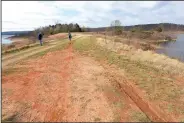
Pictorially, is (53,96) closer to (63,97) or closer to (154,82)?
(63,97)

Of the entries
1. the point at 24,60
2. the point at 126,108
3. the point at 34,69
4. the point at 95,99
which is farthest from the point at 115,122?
the point at 24,60

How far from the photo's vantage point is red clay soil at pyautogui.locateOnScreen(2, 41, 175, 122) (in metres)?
8.95

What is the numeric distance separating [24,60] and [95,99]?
8163mm

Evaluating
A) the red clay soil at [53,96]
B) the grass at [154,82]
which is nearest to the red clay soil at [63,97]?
the red clay soil at [53,96]

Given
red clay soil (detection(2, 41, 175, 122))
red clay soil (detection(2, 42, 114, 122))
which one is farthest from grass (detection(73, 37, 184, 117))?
red clay soil (detection(2, 42, 114, 122))

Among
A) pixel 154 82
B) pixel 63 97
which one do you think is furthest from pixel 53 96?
pixel 154 82

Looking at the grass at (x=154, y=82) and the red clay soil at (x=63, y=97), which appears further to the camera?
the grass at (x=154, y=82)

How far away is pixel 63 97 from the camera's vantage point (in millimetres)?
10445

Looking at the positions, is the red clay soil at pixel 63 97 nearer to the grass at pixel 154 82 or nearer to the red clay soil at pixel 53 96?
the red clay soil at pixel 53 96

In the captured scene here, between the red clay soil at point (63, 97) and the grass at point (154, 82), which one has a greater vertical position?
the red clay soil at point (63, 97)

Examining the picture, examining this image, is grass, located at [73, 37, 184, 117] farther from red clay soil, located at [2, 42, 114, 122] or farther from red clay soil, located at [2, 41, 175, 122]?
red clay soil, located at [2, 42, 114, 122]

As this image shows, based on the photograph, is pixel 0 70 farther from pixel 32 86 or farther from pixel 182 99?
pixel 182 99

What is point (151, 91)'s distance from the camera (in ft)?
38.2

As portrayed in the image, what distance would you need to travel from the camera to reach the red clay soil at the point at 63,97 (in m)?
8.95
